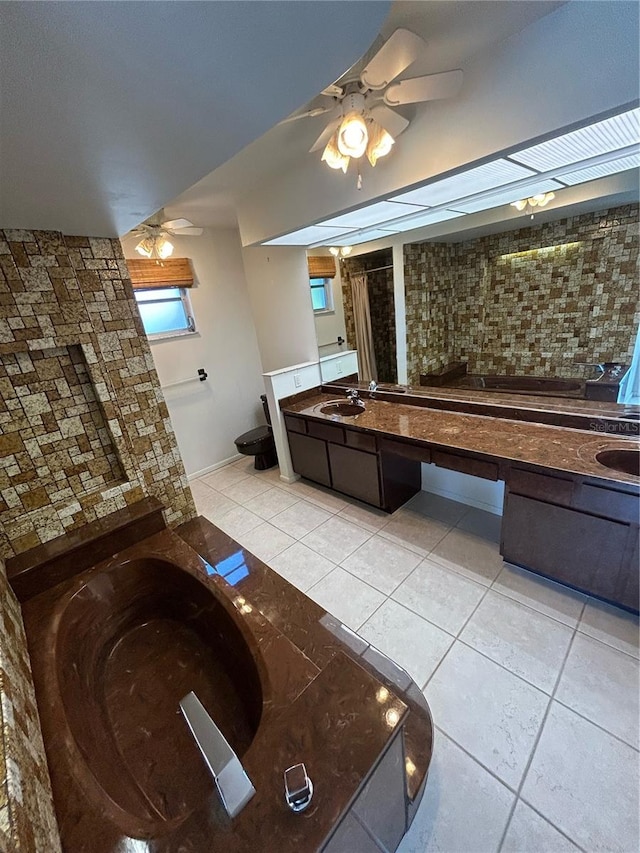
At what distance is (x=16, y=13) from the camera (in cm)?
44

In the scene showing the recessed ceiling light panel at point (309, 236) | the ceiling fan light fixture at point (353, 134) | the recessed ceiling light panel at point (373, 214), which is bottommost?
the recessed ceiling light panel at point (373, 214)

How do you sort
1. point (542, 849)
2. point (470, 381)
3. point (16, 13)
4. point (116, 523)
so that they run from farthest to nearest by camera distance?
point (470, 381) < point (116, 523) < point (542, 849) < point (16, 13)

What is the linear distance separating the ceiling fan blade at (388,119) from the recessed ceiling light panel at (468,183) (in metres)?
0.28

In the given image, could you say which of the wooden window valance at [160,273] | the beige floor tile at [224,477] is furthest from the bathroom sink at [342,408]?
the wooden window valance at [160,273]

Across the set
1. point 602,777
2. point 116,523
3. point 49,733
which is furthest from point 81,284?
point 602,777

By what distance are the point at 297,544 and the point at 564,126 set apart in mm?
2548

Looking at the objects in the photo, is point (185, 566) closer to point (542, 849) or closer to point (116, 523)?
point (116, 523)

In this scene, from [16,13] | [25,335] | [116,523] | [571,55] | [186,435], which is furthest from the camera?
[186,435]

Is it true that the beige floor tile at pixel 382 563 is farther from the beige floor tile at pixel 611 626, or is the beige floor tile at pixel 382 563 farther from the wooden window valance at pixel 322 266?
the wooden window valance at pixel 322 266

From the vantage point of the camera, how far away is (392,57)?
1.09m

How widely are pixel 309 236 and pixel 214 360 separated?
70.3 inches

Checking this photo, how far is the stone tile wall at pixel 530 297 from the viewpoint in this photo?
1.70m

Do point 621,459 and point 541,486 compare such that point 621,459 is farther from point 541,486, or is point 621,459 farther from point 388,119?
point 388,119

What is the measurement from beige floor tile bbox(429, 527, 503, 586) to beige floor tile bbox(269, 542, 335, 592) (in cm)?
72
